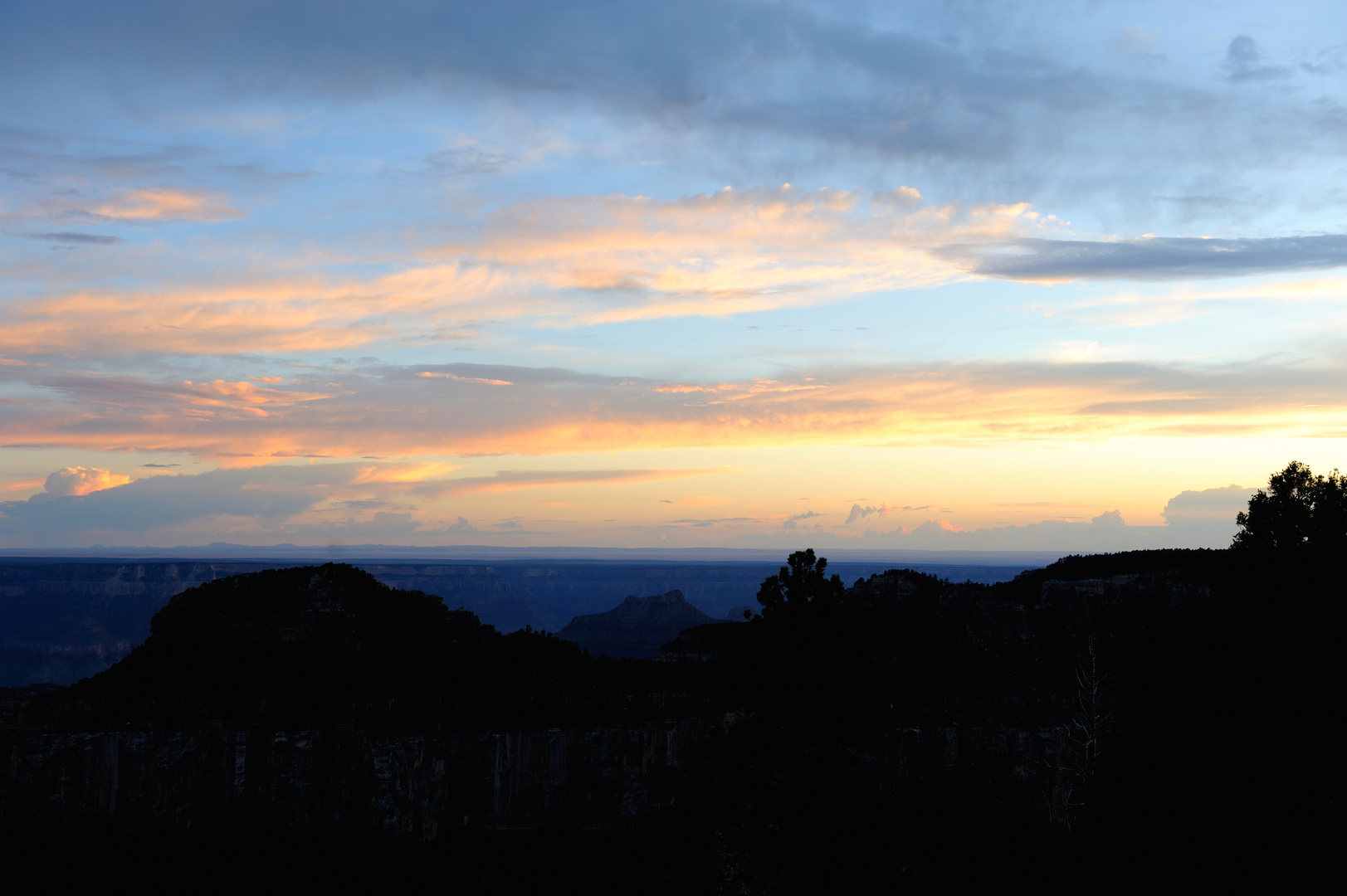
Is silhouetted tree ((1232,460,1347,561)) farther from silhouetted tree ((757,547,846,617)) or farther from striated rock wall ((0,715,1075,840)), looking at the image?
striated rock wall ((0,715,1075,840))

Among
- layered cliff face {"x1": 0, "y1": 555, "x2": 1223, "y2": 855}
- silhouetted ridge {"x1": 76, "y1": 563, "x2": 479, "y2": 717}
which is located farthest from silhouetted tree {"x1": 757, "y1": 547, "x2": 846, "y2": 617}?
silhouetted ridge {"x1": 76, "y1": 563, "x2": 479, "y2": 717}

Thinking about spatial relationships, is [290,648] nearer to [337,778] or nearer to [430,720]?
[337,778]

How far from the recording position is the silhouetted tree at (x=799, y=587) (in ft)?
148

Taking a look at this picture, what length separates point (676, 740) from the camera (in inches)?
3497

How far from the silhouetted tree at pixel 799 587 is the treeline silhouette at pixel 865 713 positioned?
0.14 metres

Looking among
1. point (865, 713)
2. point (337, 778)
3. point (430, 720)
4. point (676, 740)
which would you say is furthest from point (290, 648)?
point (865, 713)

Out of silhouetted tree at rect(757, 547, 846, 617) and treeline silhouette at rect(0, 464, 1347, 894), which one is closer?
treeline silhouette at rect(0, 464, 1347, 894)

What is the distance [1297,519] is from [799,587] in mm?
19409

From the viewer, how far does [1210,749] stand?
3453 centimetres

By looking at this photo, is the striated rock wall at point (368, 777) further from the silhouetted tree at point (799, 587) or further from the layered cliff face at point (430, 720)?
the silhouetted tree at point (799, 587)

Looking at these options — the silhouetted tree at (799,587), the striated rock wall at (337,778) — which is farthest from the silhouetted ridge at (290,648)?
the silhouetted tree at (799,587)

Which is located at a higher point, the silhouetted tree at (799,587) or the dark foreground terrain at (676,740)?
the silhouetted tree at (799,587)

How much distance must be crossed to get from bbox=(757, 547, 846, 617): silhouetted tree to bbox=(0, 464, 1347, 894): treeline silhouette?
136mm

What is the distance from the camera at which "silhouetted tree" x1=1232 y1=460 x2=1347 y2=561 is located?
1426 inches
